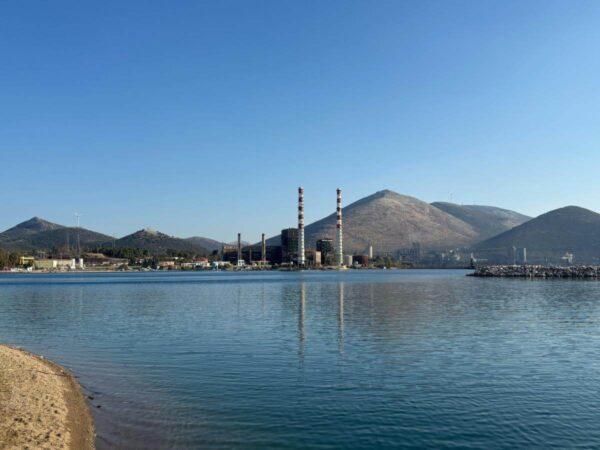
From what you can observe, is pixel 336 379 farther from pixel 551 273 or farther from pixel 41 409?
pixel 551 273

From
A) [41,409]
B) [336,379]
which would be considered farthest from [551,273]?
[41,409]

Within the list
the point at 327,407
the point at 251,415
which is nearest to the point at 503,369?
the point at 327,407

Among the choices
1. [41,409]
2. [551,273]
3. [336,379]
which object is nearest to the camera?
[41,409]

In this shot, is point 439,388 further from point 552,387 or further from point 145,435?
point 145,435

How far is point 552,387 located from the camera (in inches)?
922

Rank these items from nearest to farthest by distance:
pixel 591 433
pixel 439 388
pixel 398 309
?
pixel 591 433 → pixel 439 388 → pixel 398 309

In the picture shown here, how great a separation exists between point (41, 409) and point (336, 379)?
12603 mm

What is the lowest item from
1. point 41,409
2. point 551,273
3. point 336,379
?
point 336,379

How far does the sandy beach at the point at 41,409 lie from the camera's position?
16.1 metres

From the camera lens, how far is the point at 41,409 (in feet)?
63.2

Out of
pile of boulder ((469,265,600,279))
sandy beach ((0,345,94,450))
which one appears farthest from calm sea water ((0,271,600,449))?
pile of boulder ((469,265,600,279))

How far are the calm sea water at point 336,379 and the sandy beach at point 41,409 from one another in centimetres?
80

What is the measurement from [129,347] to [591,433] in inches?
1089

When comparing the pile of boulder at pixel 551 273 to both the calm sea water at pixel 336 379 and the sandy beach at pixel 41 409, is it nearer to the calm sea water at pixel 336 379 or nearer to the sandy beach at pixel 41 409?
the calm sea water at pixel 336 379
